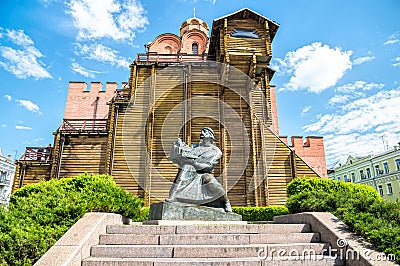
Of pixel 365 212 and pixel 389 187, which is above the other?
pixel 389 187

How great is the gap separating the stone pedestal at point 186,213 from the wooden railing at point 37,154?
13.8m

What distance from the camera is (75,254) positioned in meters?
4.00

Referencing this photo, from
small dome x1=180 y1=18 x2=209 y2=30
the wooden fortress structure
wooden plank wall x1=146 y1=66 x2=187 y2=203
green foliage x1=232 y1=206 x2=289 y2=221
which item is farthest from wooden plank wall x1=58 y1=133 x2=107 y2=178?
small dome x1=180 y1=18 x2=209 y2=30

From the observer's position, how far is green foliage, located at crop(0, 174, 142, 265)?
14.3 ft

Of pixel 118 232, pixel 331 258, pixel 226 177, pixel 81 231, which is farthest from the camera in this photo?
pixel 226 177

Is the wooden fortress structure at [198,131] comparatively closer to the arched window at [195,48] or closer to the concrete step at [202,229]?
the arched window at [195,48]

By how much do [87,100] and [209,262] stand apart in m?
22.7

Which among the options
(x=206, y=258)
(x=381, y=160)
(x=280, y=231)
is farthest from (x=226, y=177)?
(x=381, y=160)

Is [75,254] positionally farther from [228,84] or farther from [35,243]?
[228,84]

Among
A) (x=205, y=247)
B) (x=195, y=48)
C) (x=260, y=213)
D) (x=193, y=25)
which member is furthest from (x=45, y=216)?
(x=193, y=25)

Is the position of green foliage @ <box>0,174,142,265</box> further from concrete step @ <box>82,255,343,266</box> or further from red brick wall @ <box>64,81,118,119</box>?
red brick wall @ <box>64,81,118,119</box>

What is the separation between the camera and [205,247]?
4559 mm

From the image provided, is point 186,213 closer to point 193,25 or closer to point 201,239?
point 201,239

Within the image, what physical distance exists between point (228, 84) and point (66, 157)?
11.2m
